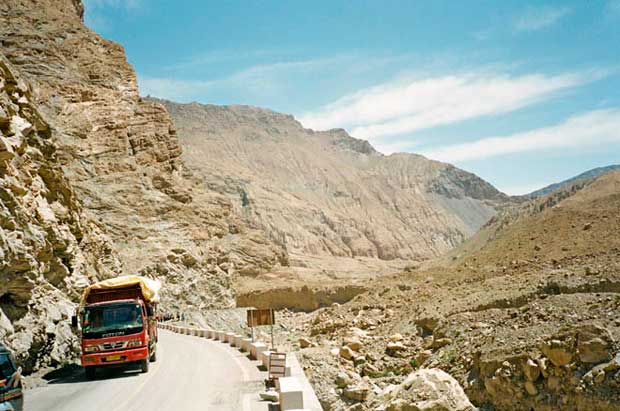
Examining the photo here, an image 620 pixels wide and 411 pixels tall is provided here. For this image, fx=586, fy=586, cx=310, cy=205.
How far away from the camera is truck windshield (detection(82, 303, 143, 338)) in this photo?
16.3 meters

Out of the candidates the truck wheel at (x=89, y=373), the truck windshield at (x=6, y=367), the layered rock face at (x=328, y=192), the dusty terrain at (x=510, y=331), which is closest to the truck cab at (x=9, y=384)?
the truck windshield at (x=6, y=367)

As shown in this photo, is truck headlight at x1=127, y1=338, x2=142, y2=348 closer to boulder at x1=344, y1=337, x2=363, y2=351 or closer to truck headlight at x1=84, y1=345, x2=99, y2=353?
truck headlight at x1=84, y1=345, x2=99, y2=353

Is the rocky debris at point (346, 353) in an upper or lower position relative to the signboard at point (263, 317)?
lower

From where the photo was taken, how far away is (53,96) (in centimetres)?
6222

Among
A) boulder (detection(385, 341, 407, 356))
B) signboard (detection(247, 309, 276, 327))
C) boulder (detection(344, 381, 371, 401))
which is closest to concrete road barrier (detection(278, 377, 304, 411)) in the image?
signboard (detection(247, 309, 276, 327))

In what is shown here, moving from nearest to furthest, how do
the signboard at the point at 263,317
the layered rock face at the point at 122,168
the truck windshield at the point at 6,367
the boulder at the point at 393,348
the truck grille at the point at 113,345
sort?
the truck windshield at the point at 6,367 → the truck grille at the point at 113,345 → the signboard at the point at 263,317 → the boulder at the point at 393,348 → the layered rock face at the point at 122,168

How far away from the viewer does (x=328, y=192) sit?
157500mm

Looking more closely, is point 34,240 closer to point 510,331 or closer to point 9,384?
point 9,384

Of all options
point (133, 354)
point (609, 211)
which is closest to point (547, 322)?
point (133, 354)

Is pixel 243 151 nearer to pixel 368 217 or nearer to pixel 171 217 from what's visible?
pixel 368 217

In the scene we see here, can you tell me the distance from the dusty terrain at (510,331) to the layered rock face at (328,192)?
236ft

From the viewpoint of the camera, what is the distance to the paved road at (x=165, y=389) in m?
11.9

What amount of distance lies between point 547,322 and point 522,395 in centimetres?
497

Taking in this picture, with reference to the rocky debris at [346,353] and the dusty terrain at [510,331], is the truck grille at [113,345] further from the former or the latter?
the rocky debris at [346,353]
